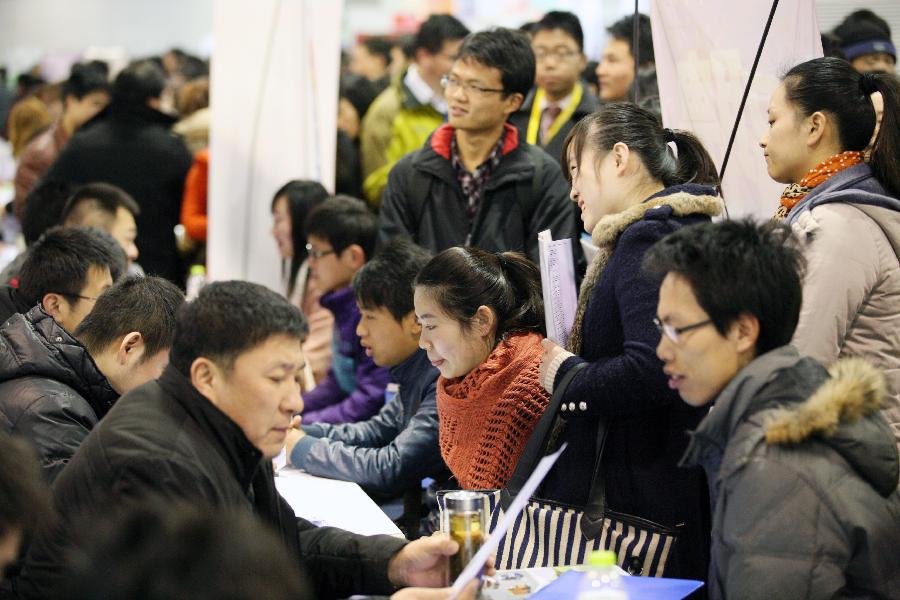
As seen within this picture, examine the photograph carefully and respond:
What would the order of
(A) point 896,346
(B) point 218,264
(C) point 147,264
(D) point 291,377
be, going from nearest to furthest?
(D) point 291,377 < (A) point 896,346 < (B) point 218,264 < (C) point 147,264

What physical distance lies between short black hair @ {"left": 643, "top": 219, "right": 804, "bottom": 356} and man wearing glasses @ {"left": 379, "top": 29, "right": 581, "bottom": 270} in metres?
1.80

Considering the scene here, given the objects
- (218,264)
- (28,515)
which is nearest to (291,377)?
(28,515)

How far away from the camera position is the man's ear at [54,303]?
11.2ft

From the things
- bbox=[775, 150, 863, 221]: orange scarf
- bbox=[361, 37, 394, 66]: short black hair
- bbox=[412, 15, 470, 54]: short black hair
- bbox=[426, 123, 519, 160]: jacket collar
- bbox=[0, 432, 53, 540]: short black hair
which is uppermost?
bbox=[361, 37, 394, 66]: short black hair

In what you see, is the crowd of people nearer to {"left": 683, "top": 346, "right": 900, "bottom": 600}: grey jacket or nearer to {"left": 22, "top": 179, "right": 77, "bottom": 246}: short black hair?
{"left": 683, "top": 346, "right": 900, "bottom": 600}: grey jacket

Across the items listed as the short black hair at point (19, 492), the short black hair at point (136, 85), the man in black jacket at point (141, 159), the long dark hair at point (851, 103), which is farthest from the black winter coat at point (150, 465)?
the short black hair at point (136, 85)

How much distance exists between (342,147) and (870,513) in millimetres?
4408

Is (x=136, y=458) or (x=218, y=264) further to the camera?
(x=218, y=264)

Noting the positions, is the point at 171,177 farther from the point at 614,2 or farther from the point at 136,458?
the point at 614,2

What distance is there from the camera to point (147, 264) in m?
6.00

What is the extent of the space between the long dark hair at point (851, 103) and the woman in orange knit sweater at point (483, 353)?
2.75ft

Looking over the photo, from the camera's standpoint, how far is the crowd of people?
2053mm

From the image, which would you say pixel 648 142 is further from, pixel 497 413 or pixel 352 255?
pixel 352 255

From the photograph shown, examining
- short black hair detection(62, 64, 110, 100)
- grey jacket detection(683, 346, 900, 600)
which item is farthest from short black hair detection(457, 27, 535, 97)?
short black hair detection(62, 64, 110, 100)
